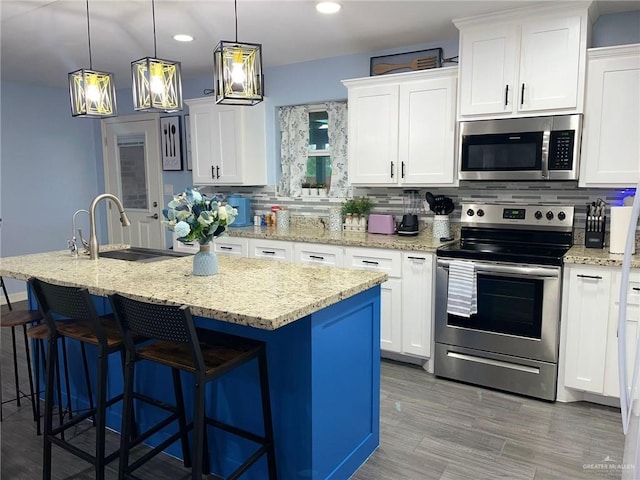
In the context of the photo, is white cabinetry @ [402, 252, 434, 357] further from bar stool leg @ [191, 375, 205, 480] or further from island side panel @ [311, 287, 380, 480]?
bar stool leg @ [191, 375, 205, 480]

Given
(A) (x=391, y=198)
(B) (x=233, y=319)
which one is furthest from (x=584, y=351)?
(B) (x=233, y=319)

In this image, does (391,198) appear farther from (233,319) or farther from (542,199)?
(233,319)

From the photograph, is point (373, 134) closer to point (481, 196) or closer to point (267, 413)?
point (481, 196)

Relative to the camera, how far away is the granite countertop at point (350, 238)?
341 centimetres

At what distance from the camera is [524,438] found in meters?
2.57

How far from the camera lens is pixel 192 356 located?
5.42ft

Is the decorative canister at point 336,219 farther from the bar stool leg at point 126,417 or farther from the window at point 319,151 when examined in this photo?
the bar stool leg at point 126,417

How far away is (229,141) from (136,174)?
1847 millimetres

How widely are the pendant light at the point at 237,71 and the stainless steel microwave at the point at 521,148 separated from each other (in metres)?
1.64

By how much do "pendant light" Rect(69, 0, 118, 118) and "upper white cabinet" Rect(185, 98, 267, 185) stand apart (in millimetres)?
1879

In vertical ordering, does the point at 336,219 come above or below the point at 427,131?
below

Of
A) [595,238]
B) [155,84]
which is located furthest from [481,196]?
[155,84]

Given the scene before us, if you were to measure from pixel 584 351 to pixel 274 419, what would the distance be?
6.40 ft

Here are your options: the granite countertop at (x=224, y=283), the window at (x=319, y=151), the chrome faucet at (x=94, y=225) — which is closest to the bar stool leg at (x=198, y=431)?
the granite countertop at (x=224, y=283)
